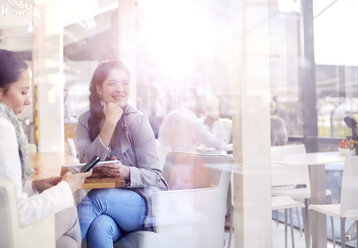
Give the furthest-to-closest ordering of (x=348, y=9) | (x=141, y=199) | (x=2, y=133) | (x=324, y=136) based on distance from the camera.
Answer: (x=324, y=136) < (x=348, y=9) < (x=141, y=199) < (x=2, y=133)

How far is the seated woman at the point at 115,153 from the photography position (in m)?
1.87

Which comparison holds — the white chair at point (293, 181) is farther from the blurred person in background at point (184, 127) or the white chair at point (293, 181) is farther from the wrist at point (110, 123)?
the wrist at point (110, 123)

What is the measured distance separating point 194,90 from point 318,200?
1.61 metres

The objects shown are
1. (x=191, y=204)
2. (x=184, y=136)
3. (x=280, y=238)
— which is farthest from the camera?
(x=280, y=238)

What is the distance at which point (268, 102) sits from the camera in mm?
2520

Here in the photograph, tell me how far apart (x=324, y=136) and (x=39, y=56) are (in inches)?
130

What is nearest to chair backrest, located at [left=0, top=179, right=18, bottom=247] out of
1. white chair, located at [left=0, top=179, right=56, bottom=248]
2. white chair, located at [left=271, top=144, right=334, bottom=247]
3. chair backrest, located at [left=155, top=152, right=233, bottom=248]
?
white chair, located at [left=0, top=179, right=56, bottom=248]

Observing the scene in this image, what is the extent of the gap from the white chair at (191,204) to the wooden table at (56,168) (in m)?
0.29

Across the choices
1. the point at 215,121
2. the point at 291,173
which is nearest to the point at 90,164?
the point at 215,121

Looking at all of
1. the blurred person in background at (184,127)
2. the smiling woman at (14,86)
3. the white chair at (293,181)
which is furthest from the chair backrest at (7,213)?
the white chair at (293,181)

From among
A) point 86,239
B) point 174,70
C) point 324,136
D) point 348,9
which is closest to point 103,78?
point 174,70

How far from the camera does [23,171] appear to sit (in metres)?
1.54

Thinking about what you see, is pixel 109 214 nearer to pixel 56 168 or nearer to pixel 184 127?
pixel 56 168

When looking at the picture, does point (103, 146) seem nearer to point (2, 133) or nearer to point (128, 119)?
point (128, 119)
